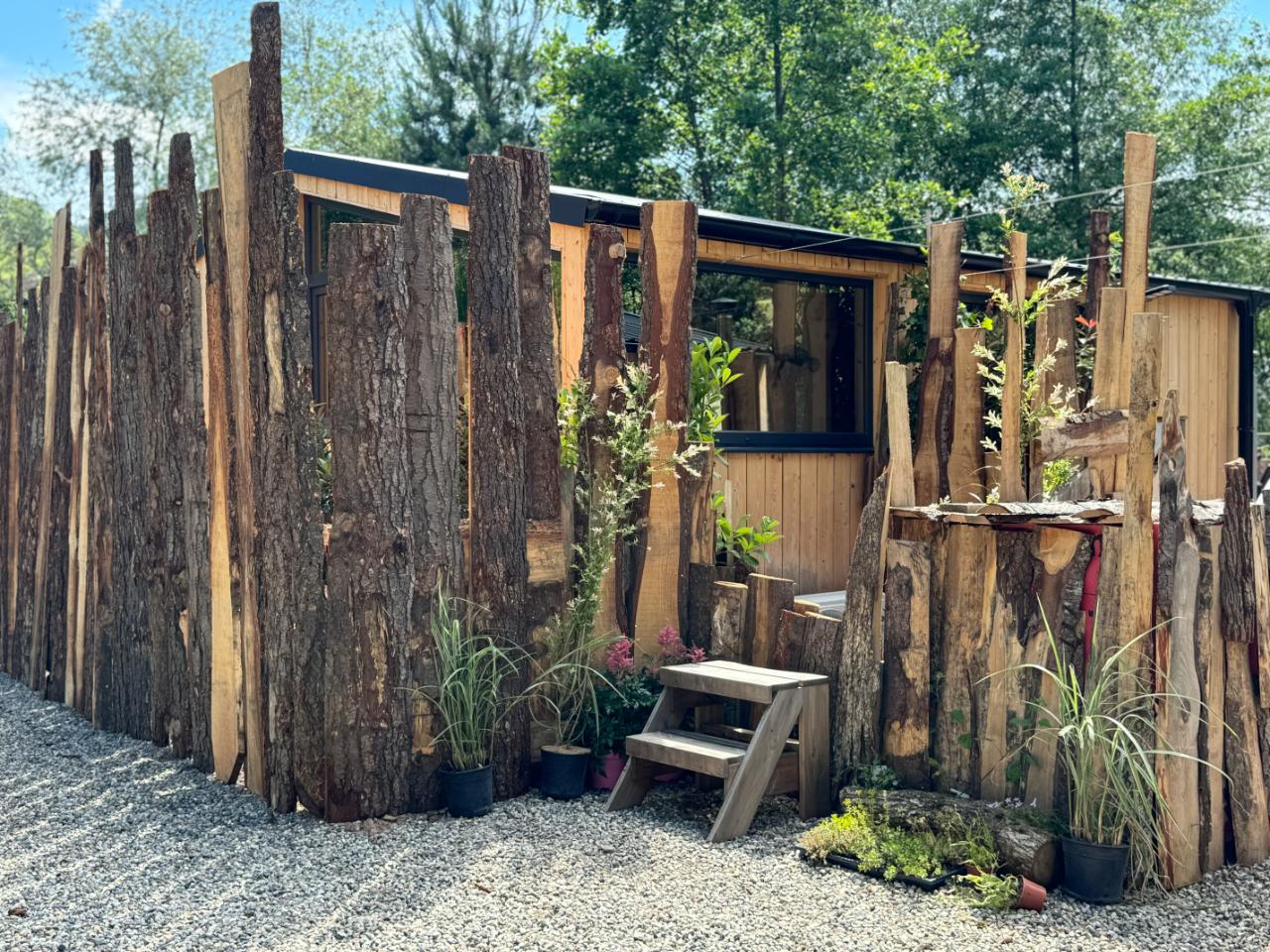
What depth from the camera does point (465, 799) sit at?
15.3 ft

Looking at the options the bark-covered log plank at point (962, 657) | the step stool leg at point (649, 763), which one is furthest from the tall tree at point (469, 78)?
the bark-covered log plank at point (962, 657)

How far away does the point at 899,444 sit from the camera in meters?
4.87

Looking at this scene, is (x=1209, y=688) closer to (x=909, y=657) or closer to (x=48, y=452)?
(x=909, y=657)

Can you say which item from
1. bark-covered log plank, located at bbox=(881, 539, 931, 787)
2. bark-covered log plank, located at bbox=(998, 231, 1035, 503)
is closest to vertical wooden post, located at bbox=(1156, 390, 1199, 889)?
bark-covered log plank, located at bbox=(881, 539, 931, 787)

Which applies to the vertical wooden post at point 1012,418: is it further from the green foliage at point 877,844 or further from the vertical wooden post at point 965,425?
the green foliage at point 877,844

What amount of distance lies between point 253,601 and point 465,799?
112 centimetres

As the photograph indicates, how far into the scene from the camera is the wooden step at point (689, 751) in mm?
4559

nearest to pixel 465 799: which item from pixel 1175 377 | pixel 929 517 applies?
pixel 929 517

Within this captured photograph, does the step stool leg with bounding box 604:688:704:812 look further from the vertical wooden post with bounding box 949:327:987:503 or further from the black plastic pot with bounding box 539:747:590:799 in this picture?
the vertical wooden post with bounding box 949:327:987:503

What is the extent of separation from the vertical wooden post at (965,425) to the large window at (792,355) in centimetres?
215

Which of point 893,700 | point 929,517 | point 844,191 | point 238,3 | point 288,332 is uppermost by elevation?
point 238,3

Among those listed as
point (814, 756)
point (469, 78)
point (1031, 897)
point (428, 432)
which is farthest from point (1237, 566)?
point (469, 78)

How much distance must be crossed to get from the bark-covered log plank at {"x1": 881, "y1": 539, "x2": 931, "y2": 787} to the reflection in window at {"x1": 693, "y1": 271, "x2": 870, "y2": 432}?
3996 millimetres

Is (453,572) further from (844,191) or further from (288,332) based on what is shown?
(844,191)
